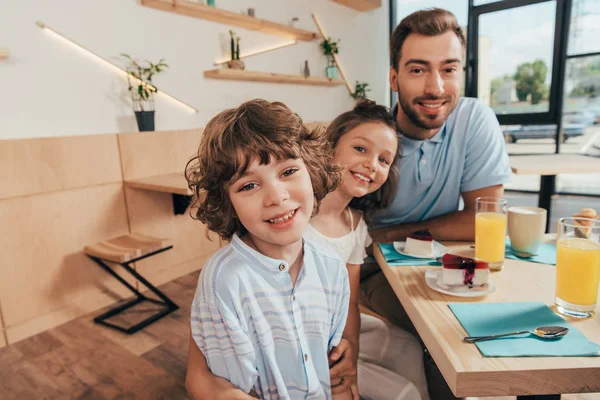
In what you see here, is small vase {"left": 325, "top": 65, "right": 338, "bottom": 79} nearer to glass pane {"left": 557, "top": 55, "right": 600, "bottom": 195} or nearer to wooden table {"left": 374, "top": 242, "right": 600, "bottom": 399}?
glass pane {"left": 557, "top": 55, "right": 600, "bottom": 195}

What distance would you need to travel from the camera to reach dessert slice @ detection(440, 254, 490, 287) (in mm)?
929

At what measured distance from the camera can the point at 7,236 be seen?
2209mm

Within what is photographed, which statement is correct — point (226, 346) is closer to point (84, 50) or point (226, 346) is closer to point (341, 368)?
point (341, 368)

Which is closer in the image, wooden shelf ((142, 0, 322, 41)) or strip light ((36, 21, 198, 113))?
strip light ((36, 21, 198, 113))

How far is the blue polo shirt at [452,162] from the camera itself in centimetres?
149

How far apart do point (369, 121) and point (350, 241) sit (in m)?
0.39

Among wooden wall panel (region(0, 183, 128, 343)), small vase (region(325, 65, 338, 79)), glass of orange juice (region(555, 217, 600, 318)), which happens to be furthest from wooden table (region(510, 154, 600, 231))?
wooden wall panel (region(0, 183, 128, 343))

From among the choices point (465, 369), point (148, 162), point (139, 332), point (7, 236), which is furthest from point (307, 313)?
point (148, 162)

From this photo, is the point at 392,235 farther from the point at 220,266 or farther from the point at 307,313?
the point at 220,266

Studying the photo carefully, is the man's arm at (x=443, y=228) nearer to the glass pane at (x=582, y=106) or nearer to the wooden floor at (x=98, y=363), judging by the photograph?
the wooden floor at (x=98, y=363)

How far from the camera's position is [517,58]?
4891 mm

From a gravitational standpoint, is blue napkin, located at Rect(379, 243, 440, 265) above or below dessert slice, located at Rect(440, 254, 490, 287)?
below

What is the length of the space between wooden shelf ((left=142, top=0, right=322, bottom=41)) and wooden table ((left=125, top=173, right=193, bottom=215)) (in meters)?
1.26

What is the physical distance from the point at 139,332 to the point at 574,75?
16.7 feet
